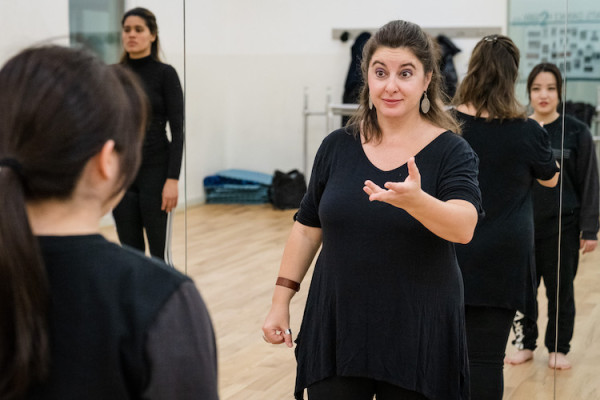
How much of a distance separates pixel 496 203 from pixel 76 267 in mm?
1872

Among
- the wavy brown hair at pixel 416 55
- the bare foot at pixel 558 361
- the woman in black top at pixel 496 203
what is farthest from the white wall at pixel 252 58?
the bare foot at pixel 558 361

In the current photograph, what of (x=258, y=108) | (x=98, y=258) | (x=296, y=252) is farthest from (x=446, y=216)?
(x=258, y=108)

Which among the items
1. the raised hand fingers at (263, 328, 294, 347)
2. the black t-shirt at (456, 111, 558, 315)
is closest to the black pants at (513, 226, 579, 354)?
the black t-shirt at (456, 111, 558, 315)

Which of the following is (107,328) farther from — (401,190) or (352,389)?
(352,389)

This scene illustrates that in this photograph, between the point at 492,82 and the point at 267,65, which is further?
the point at 267,65

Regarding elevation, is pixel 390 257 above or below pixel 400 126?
below

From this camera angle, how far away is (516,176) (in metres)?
2.69

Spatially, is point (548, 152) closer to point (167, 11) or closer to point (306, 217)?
point (306, 217)

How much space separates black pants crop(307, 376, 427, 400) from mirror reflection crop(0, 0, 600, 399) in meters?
0.92

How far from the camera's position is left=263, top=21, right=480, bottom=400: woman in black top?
1915 millimetres

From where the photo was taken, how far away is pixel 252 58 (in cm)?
316

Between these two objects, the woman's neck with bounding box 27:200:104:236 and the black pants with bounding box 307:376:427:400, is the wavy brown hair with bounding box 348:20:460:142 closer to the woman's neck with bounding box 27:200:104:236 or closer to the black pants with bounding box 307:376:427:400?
the black pants with bounding box 307:376:427:400

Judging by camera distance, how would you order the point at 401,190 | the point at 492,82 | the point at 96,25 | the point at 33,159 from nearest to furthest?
the point at 33,159 < the point at 401,190 < the point at 492,82 < the point at 96,25

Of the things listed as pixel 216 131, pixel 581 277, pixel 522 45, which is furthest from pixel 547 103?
pixel 216 131
